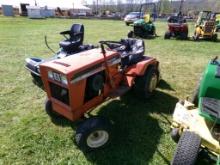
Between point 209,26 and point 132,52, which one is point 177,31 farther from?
point 132,52

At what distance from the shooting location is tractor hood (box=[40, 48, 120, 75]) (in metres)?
2.75

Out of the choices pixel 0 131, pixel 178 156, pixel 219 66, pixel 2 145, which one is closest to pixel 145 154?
pixel 178 156

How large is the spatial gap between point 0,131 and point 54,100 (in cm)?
96

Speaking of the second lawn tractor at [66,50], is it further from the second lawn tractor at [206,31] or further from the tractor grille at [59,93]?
the second lawn tractor at [206,31]

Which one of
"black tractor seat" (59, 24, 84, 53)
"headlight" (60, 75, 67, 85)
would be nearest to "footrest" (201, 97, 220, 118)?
"headlight" (60, 75, 67, 85)

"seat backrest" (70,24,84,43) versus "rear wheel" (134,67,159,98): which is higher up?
"seat backrest" (70,24,84,43)

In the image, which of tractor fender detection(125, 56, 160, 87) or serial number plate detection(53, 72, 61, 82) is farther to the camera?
tractor fender detection(125, 56, 160, 87)

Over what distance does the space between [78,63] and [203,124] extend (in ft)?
5.37

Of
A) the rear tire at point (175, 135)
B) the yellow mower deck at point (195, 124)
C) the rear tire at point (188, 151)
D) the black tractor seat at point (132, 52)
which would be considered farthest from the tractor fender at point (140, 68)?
the rear tire at point (188, 151)

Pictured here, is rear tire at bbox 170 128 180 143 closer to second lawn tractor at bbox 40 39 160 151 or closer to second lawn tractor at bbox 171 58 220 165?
second lawn tractor at bbox 171 58 220 165

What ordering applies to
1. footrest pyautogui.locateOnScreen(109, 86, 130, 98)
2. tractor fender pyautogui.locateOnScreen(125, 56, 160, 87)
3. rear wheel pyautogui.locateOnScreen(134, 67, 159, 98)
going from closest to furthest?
footrest pyautogui.locateOnScreen(109, 86, 130, 98) < tractor fender pyautogui.locateOnScreen(125, 56, 160, 87) < rear wheel pyautogui.locateOnScreen(134, 67, 159, 98)

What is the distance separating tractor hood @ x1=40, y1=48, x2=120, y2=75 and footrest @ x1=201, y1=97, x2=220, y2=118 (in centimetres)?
138

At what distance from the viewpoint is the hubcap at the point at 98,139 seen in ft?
9.12

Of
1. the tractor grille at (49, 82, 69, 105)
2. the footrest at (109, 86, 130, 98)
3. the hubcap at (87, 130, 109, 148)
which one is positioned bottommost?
the hubcap at (87, 130, 109, 148)
